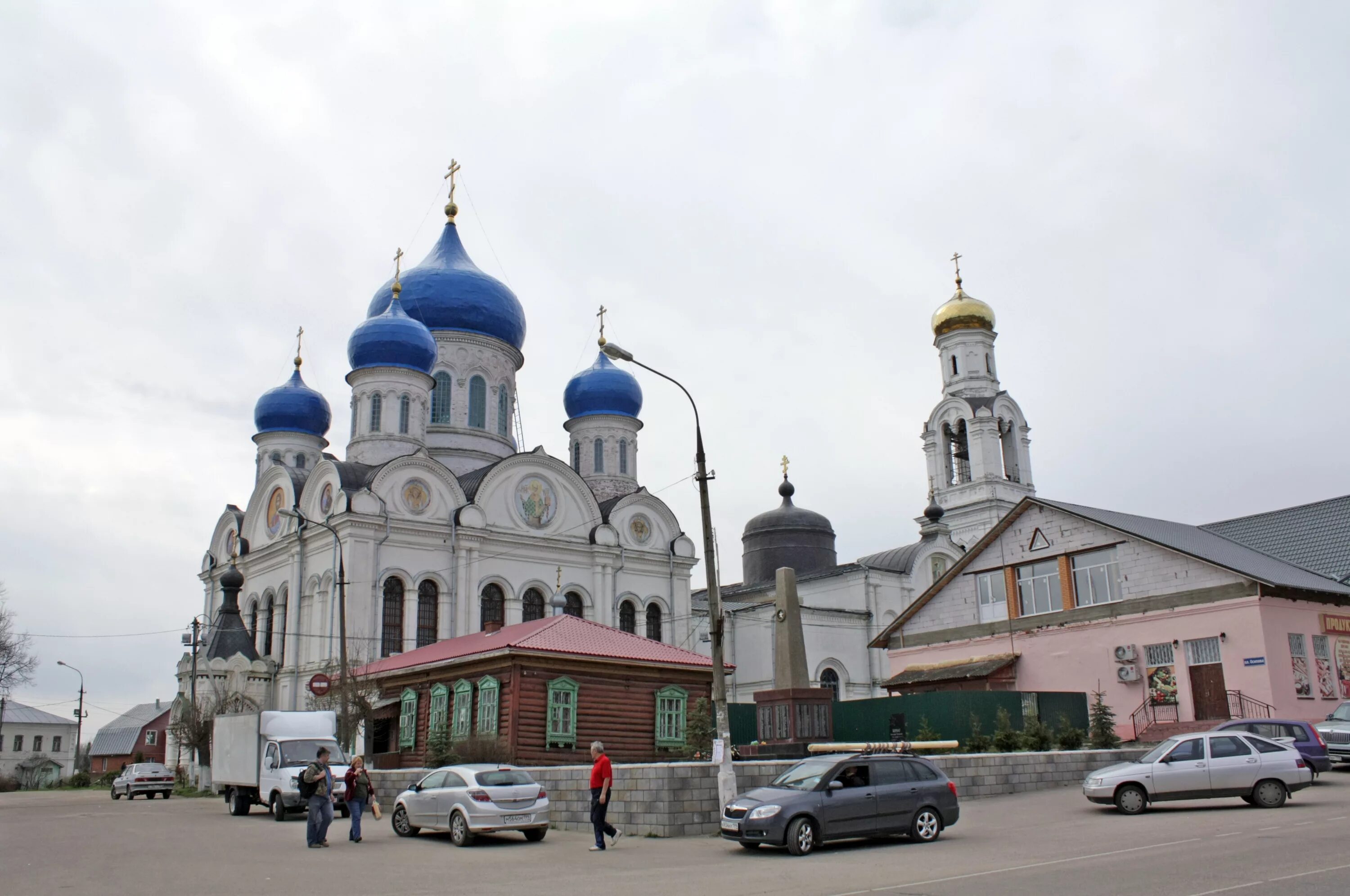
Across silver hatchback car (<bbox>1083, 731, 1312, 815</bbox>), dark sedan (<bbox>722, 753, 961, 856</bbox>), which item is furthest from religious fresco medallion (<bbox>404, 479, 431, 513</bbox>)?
silver hatchback car (<bbox>1083, 731, 1312, 815</bbox>)

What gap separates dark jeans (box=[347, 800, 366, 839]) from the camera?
15.4 m

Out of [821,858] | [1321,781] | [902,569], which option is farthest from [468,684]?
[902,569]

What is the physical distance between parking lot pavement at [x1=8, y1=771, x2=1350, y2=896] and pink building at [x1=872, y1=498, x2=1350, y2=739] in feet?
20.1

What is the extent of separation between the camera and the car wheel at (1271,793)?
1528cm

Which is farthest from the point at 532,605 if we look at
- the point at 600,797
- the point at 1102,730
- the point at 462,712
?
the point at 600,797

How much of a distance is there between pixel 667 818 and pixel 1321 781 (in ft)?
36.1

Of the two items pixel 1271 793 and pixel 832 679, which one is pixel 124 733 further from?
pixel 1271 793

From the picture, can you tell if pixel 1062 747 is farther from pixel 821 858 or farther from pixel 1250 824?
pixel 821 858

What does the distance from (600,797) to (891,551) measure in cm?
3736

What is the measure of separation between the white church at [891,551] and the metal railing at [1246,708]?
2043 cm

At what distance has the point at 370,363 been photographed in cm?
4188

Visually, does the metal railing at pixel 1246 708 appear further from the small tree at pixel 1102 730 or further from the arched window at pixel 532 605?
the arched window at pixel 532 605

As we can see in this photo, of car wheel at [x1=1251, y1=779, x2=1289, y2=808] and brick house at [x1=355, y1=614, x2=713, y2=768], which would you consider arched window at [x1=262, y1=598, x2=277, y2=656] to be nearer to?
brick house at [x1=355, y1=614, x2=713, y2=768]

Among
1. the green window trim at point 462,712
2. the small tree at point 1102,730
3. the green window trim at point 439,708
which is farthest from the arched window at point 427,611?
the small tree at point 1102,730
